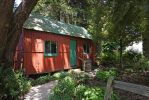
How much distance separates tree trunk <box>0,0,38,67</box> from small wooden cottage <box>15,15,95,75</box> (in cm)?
329

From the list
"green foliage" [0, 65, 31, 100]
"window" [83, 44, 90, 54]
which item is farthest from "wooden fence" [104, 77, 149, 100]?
"window" [83, 44, 90, 54]

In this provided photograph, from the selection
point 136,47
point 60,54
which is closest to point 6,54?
point 60,54

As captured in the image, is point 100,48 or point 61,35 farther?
point 100,48

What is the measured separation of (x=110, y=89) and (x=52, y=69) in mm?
13491

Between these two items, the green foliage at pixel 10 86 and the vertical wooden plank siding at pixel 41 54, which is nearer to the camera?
the green foliage at pixel 10 86

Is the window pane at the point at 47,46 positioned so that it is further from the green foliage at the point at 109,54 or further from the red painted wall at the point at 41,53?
the green foliage at the point at 109,54

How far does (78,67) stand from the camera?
25.6 m

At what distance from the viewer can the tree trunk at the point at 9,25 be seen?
1321 centimetres

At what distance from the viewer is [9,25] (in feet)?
44.7

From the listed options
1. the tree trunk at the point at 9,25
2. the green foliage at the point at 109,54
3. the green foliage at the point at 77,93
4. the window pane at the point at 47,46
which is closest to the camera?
the green foliage at the point at 77,93

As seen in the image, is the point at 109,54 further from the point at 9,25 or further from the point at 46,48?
the point at 9,25

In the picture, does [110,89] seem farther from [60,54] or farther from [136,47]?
[136,47]

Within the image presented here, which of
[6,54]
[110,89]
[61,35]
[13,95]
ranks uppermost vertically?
[61,35]

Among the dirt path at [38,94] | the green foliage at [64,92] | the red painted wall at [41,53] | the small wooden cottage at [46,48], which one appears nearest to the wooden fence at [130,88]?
the green foliage at [64,92]
